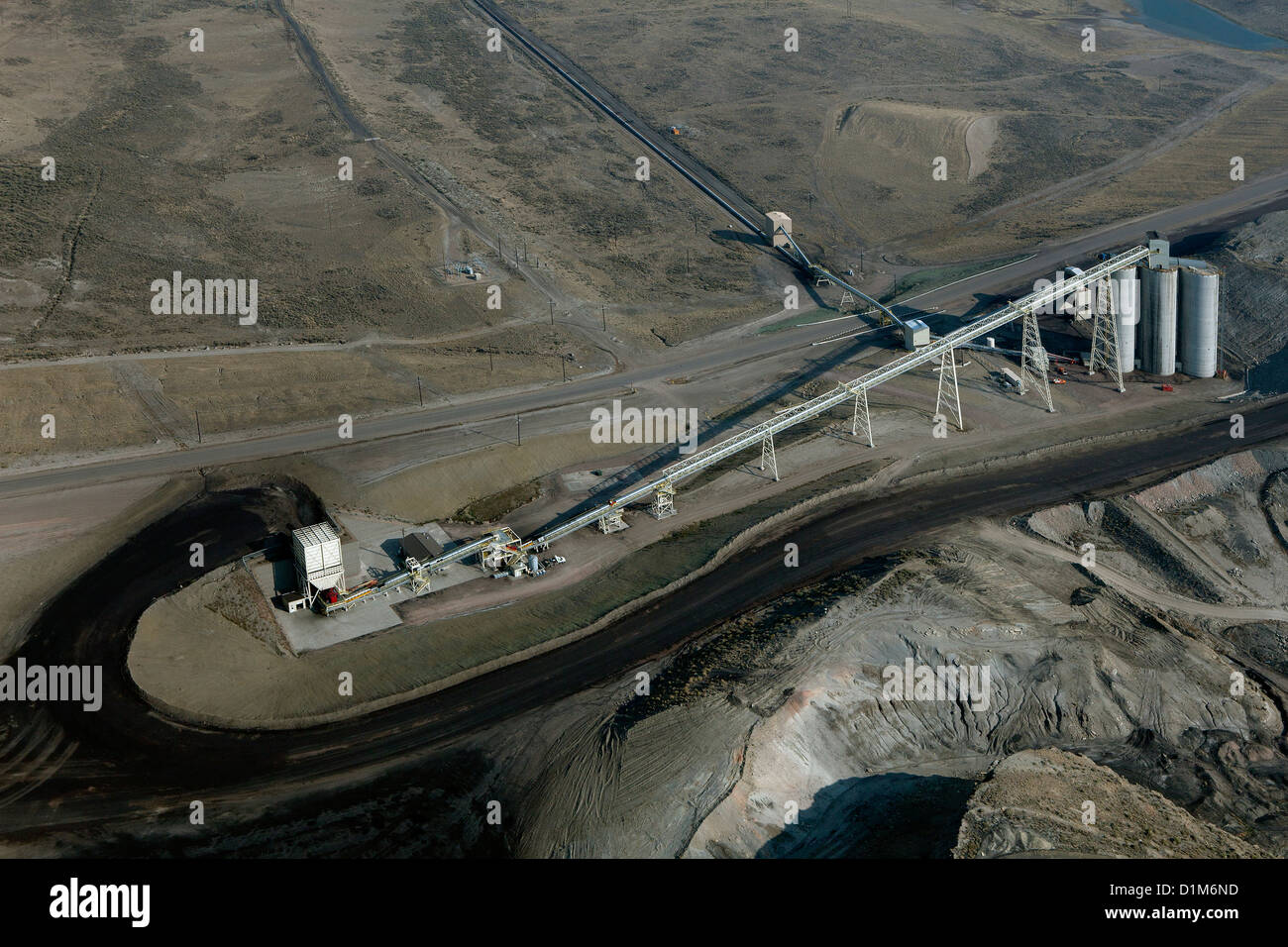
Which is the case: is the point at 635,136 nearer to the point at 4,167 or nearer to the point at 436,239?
the point at 436,239

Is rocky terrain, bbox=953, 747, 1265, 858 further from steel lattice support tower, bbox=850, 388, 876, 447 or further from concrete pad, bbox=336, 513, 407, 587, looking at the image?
concrete pad, bbox=336, 513, 407, 587

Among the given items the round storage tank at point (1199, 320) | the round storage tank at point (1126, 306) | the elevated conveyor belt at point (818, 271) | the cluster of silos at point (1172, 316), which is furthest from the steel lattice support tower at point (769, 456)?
the round storage tank at point (1199, 320)

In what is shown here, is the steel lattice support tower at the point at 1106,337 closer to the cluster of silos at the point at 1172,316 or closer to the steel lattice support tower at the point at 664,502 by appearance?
the cluster of silos at the point at 1172,316

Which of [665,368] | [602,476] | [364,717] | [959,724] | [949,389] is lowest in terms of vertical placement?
[959,724]

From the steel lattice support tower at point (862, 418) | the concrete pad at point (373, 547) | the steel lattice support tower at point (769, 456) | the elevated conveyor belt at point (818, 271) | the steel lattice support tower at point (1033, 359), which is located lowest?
the concrete pad at point (373, 547)

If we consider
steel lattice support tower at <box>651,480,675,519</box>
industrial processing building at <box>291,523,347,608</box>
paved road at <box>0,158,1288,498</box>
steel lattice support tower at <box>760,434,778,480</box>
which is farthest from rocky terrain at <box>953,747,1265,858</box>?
paved road at <box>0,158,1288,498</box>

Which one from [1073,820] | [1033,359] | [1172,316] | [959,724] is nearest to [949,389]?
[1033,359]

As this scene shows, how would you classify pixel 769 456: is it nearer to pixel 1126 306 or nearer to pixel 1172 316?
pixel 1126 306
